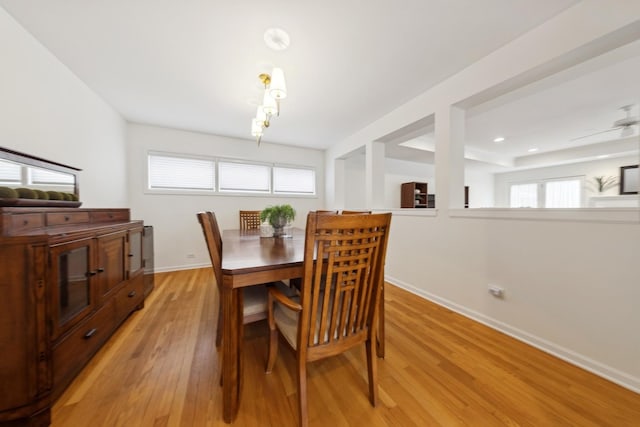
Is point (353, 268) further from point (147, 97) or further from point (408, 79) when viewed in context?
point (147, 97)

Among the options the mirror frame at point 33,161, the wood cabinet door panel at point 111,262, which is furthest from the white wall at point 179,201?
the wood cabinet door panel at point 111,262

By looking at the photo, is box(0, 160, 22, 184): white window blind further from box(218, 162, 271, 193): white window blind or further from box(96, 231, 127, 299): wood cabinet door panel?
box(218, 162, 271, 193): white window blind

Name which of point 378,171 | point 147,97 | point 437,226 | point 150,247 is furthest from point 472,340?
point 147,97

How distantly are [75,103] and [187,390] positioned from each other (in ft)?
9.43

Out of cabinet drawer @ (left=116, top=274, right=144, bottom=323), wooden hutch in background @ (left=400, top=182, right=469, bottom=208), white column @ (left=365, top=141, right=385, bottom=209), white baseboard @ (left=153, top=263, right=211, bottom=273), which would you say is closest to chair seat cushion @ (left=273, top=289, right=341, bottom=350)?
cabinet drawer @ (left=116, top=274, right=144, bottom=323)

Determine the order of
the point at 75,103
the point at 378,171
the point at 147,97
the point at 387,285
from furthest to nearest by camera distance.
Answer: the point at 378,171 < the point at 387,285 < the point at 147,97 < the point at 75,103

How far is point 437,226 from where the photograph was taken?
2.34m

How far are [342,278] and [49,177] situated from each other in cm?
232

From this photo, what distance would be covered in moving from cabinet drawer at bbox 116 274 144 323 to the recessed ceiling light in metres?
2.35

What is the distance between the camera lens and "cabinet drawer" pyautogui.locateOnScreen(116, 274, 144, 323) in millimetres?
1737

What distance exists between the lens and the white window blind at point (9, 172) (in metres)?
1.25

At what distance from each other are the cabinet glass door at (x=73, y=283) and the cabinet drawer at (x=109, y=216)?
0.57 meters

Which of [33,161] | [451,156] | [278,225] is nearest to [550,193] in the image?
[451,156]

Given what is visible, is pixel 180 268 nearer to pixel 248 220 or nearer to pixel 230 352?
pixel 248 220
